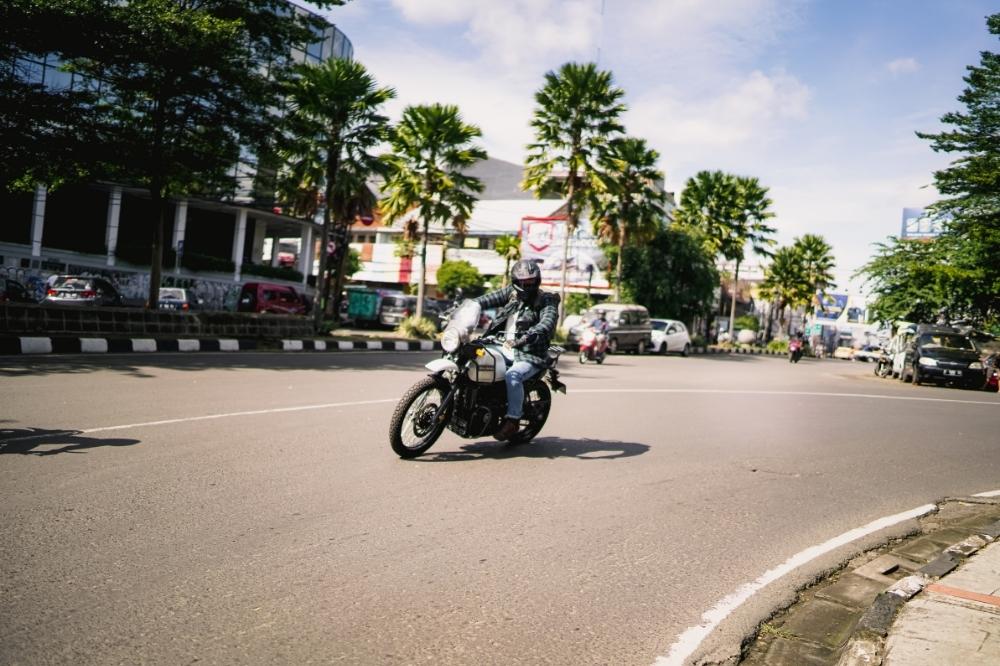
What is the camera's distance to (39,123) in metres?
15.4

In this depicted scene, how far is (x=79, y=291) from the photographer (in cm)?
2284

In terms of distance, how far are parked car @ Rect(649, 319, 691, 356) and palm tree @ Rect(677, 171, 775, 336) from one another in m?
13.6

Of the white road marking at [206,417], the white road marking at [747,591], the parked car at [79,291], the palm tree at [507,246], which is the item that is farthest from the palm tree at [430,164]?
the palm tree at [507,246]

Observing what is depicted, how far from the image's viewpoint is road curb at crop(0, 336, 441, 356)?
13219mm

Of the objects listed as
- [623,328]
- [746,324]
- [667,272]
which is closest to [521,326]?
[623,328]

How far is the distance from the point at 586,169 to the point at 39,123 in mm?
22698

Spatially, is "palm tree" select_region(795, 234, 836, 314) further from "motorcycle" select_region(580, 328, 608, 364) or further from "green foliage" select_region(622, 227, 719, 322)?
"motorcycle" select_region(580, 328, 608, 364)

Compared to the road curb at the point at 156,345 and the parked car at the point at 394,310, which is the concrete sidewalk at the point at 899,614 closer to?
the road curb at the point at 156,345

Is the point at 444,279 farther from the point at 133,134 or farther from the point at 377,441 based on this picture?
the point at 377,441

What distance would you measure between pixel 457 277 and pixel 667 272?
73.1 ft

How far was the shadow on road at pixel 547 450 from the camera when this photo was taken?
6.83 meters

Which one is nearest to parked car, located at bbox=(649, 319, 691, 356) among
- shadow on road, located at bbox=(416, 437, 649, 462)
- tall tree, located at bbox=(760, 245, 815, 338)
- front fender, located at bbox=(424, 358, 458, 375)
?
shadow on road, located at bbox=(416, 437, 649, 462)

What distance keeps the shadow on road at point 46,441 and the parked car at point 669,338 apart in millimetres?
28324

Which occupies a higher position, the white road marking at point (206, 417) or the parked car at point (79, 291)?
the parked car at point (79, 291)
